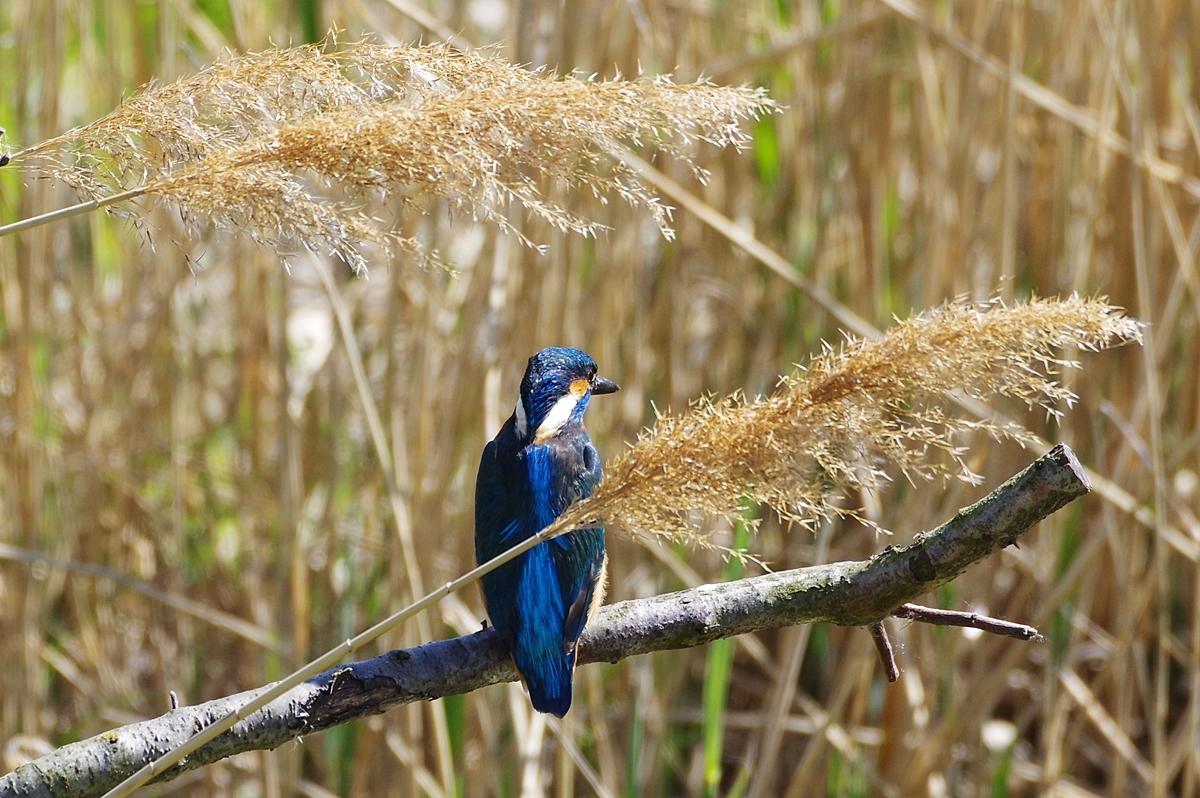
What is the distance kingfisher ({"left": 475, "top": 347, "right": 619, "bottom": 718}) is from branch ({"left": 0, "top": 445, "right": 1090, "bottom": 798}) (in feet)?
0.49

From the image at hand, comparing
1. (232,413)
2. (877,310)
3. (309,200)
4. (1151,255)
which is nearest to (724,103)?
(309,200)

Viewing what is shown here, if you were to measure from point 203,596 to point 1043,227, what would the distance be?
235 cm

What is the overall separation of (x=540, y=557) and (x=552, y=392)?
1.19 feet

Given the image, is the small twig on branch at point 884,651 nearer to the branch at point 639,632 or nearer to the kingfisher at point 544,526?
the branch at point 639,632

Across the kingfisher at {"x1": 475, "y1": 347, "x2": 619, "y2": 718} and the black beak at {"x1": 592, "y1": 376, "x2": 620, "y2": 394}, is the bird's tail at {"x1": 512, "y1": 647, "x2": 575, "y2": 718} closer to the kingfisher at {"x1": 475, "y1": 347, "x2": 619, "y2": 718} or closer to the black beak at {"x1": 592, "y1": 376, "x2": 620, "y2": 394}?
the kingfisher at {"x1": 475, "y1": 347, "x2": 619, "y2": 718}

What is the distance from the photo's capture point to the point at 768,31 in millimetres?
3164

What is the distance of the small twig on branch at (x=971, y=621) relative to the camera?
1168 millimetres

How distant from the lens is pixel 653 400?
2977 mm

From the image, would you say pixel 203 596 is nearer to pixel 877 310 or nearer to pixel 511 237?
pixel 511 237

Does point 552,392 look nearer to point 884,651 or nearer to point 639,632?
point 639,632

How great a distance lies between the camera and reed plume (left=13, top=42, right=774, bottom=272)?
3.08 feet

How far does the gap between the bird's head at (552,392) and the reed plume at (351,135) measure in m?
0.97

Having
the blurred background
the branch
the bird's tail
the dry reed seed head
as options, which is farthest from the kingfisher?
the dry reed seed head

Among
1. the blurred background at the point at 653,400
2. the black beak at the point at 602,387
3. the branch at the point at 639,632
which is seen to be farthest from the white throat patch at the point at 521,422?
the branch at the point at 639,632
